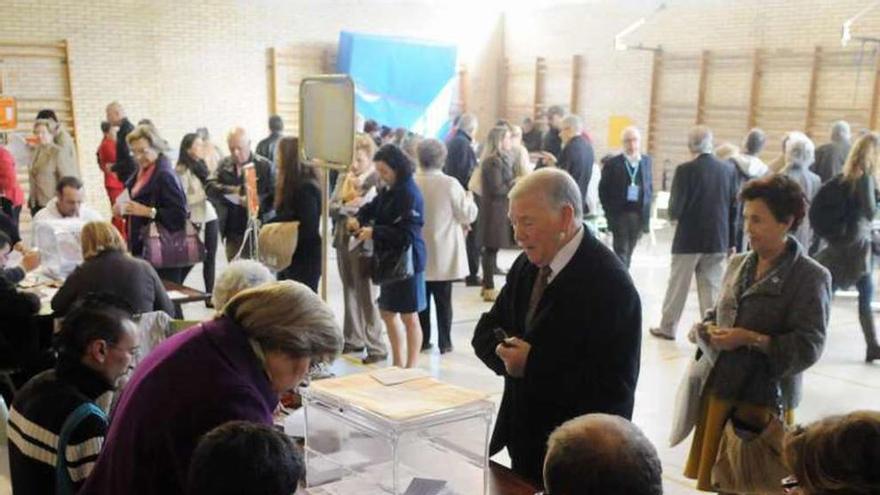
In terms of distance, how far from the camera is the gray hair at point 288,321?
1680 millimetres

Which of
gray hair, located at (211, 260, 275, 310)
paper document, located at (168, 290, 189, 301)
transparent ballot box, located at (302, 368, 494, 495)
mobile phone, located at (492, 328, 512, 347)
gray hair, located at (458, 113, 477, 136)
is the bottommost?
paper document, located at (168, 290, 189, 301)

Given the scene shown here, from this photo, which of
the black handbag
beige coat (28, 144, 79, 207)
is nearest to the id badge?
the black handbag

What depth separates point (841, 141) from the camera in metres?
7.28

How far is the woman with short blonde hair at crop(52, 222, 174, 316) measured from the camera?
3594mm

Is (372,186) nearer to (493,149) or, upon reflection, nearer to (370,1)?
(493,149)

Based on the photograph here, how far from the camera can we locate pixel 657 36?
501 inches

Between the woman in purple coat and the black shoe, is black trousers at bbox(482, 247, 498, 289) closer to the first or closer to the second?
the black shoe

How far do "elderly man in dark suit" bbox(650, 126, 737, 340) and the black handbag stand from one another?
2.37 meters

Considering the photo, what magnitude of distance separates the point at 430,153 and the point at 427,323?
1.28 metres

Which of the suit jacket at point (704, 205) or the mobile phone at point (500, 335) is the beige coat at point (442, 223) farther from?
the mobile phone at point (500, 335)

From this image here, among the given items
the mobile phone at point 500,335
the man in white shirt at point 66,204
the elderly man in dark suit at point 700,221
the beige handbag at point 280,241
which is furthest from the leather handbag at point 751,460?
the man in white shirt at point 66,204

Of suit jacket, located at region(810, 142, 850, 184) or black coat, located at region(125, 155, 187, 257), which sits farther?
suit jacket, located at region(810, 142, 850, 184)

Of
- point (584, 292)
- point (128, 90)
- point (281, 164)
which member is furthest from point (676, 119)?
point (584, 292)

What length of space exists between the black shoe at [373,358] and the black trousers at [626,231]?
265cm
